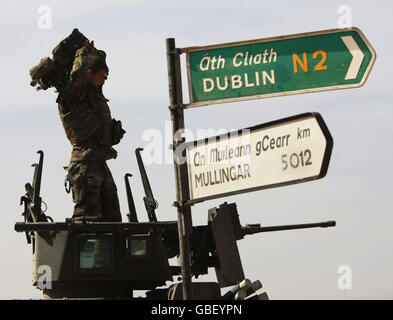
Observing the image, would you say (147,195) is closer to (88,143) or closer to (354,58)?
(88,143)

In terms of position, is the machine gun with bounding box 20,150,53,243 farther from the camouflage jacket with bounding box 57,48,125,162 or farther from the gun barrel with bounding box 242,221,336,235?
the gun barrel with bounding box 242,221,336,235

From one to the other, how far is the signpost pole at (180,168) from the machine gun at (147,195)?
5503 millimetres

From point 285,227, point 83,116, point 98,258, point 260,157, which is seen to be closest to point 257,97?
point 260,157

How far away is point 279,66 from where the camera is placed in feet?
23.2

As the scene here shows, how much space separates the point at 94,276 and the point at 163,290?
919 mm

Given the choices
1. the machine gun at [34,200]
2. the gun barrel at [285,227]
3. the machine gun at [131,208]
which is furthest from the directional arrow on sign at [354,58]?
the machine gun at [131,208]

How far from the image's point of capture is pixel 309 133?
644cm

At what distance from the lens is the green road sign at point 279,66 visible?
6.85 metres

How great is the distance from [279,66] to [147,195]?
20.9 ft

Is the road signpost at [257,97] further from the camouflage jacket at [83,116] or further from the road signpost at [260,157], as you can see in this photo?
the camouflage jacket at [83,116]

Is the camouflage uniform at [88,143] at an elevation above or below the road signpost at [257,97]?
above
